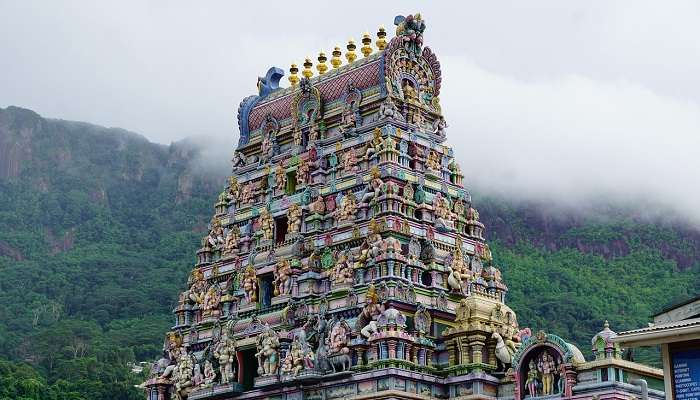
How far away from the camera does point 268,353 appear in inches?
1624

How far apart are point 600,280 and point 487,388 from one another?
227 feet

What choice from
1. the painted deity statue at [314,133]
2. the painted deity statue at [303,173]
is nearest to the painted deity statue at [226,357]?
the painted deity statue at [303,173]

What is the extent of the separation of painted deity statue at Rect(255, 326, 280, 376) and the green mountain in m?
44.2

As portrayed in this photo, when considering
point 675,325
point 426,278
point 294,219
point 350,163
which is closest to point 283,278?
point 294,219

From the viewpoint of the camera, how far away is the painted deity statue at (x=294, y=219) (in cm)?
4375

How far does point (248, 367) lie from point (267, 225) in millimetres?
5169

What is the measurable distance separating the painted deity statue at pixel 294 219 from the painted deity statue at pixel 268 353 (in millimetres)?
4034

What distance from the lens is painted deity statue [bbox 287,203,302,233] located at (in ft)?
144

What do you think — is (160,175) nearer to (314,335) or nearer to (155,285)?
(155,285)

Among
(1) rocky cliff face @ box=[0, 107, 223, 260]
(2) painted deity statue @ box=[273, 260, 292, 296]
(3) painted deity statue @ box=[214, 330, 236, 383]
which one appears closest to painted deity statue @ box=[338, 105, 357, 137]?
(2) painted deity statue @ box=[273, 260, 292, 296]

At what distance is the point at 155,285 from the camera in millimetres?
122875

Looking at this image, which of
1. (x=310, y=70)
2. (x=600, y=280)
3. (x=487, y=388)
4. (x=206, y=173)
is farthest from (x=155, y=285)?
(x=487, y=388)

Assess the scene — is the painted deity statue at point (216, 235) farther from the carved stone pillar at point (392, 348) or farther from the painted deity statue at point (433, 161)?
the carved stone pillar at point (392, 348)

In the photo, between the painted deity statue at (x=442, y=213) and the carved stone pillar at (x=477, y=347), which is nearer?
the carved stone pillar at (x=477, y=347)
